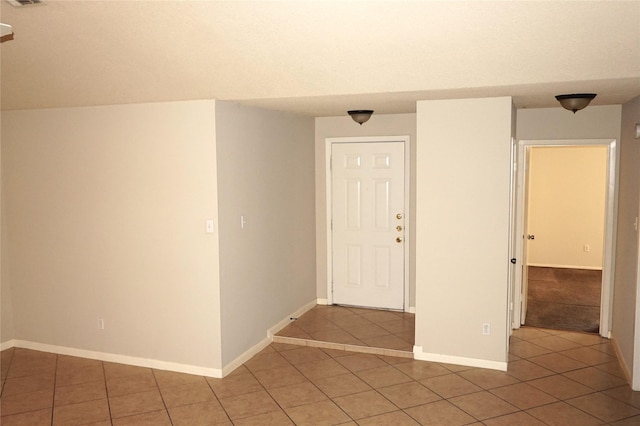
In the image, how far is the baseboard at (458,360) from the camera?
4594 millimetres

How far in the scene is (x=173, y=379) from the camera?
4512 millimetres

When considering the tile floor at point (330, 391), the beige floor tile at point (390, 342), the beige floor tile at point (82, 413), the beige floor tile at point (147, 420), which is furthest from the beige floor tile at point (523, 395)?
the beige floor tile at point (82, 413)

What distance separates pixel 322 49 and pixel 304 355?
9.70 feet

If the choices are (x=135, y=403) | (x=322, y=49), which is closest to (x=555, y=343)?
(x=322, y=49)

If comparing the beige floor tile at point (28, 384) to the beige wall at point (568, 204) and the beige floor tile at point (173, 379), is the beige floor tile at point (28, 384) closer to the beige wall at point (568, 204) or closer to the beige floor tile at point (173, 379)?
Result: the beige floor tile at point (173, 379)

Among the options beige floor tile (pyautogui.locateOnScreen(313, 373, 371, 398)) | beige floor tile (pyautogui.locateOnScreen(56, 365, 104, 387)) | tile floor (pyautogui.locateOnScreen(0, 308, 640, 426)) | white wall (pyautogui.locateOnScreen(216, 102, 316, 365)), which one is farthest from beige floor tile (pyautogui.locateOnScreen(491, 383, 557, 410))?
beige floor tile (pyautogui.locateOnScreen(56, 365, 104, 387))

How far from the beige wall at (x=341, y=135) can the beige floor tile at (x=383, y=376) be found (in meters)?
Result: 1.62

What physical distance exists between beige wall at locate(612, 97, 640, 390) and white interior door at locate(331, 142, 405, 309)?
7.25 feet

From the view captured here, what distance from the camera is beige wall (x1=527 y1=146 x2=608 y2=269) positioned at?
27.9 ft

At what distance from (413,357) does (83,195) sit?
3453mm

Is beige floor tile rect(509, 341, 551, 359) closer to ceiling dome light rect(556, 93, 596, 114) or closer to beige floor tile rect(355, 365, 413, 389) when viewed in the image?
beige floor tile rect(355, 365, 413, 389)

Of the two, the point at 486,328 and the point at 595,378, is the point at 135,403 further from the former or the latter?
the point at 595,378

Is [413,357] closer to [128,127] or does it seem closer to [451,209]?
[451,209]

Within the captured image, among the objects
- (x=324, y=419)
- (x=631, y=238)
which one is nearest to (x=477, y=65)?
(x=631, y=238)
